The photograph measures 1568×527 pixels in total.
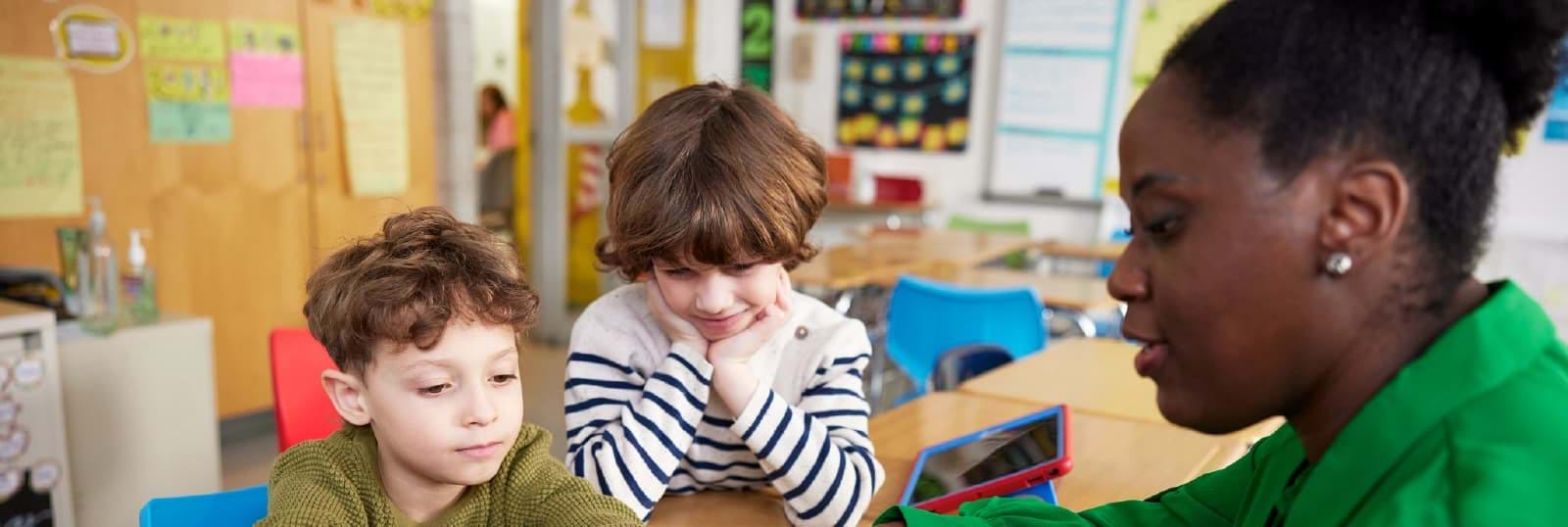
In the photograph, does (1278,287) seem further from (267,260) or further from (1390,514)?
(267,260)

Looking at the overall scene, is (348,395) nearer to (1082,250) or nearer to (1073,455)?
(1073,455)

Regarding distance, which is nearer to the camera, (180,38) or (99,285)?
(99,285)

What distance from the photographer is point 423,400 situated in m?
1.02

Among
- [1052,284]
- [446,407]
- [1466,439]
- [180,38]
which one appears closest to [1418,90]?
[1466,439]

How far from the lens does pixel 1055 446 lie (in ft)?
4.41

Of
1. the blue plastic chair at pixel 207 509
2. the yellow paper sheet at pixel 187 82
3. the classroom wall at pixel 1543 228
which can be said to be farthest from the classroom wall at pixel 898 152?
the blue plastic chair at pixel 207 509

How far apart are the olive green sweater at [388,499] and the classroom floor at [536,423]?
185cm

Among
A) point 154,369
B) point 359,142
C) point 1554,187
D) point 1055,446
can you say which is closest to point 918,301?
point 1055,446

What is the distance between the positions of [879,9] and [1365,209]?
6.07 metres

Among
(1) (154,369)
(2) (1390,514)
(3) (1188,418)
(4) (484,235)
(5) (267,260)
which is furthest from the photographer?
(5) (267,260)

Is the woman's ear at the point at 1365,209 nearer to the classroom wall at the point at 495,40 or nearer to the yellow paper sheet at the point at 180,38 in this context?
the yellow paper sheet at the point at 180,38

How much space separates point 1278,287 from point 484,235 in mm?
827

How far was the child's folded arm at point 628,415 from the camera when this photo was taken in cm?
127

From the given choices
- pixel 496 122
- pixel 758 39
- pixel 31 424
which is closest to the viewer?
pixel 31 424
